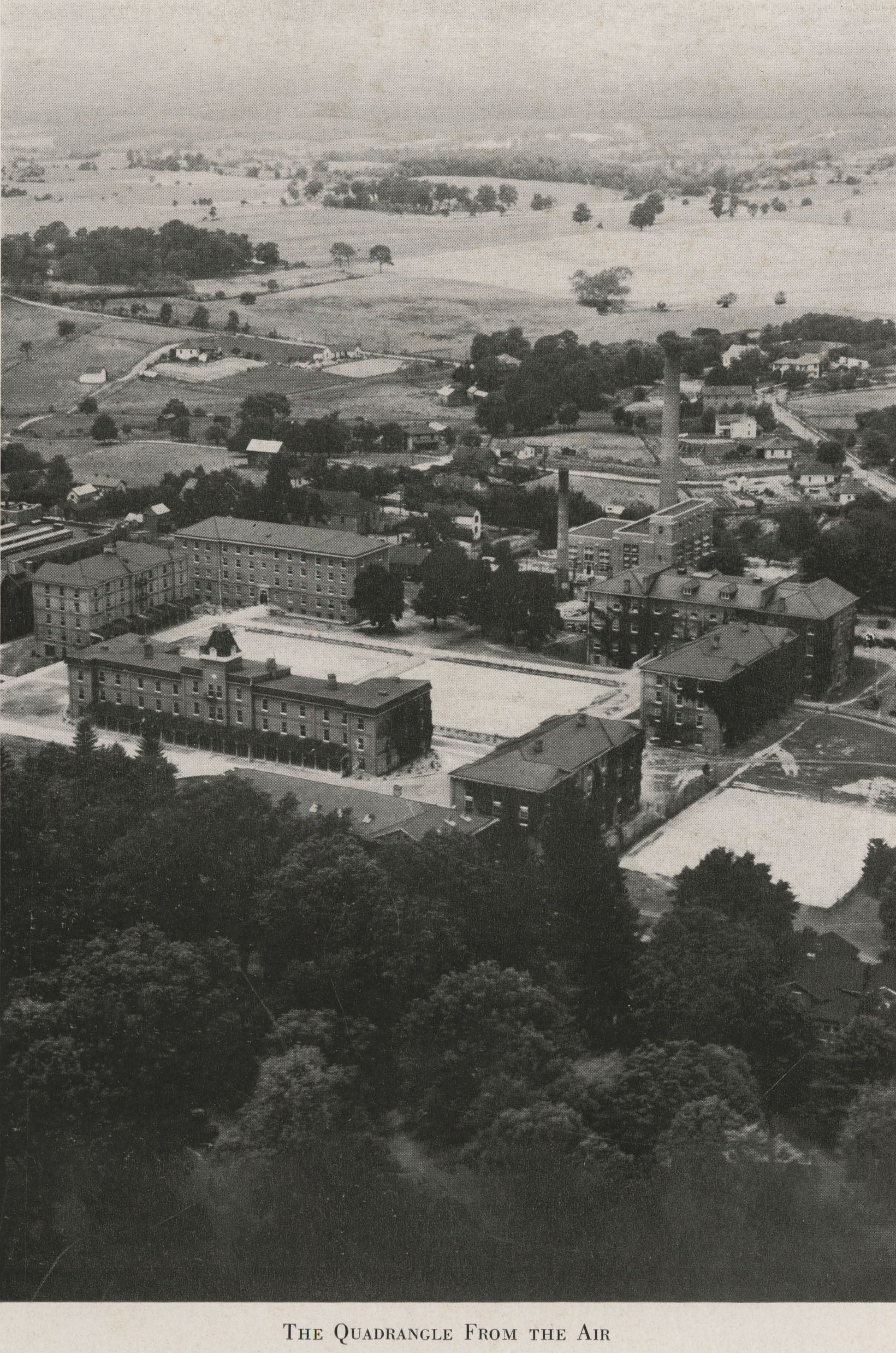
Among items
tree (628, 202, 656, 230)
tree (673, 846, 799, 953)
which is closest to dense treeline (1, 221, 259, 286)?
tree (628, 202, 656, 230)

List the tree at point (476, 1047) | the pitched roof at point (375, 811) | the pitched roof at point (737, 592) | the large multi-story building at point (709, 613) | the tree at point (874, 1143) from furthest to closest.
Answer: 1. the pitched roof at point (737, 592)
2. the large multi-story building at point (709, 613)
3. the pitched roof at point (375, 811)
4. the tree at point (476, 1047)
5. the tree at point (874, 1143)

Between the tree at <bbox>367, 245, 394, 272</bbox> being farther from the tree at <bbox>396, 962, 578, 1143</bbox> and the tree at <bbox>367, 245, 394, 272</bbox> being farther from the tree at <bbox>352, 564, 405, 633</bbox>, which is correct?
the tree at <bbox>396, 962, 578, 1143</bbox>

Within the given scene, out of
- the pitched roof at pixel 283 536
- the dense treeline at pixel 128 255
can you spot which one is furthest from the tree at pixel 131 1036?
the dense treeline at pixel 128 255

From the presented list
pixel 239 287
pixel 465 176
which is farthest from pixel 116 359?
pixel 465 176

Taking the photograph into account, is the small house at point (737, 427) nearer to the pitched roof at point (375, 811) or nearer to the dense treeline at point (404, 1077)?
the pitched roof at point (375, 811)

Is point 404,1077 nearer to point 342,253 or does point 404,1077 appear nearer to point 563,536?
point 563,536

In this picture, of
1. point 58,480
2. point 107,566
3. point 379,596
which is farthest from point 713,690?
point 58,480

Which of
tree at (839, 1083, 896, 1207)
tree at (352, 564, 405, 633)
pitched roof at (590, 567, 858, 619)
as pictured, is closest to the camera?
tree at (839, 1083, 896, 1207)
